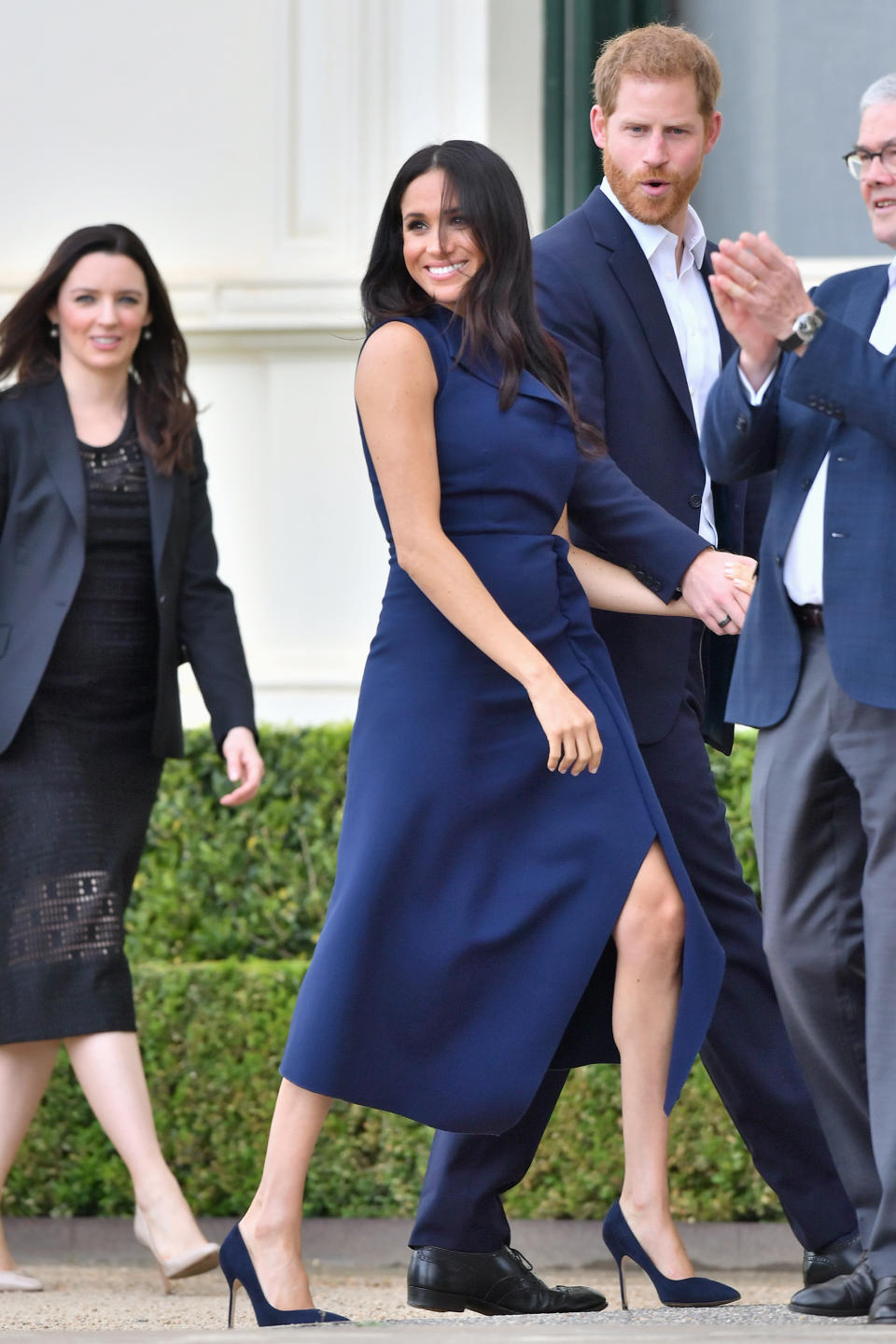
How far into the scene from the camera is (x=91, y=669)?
4.30 metres

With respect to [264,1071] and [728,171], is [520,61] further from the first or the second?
[264,1071]

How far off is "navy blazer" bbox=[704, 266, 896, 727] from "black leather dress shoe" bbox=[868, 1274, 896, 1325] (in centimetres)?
89

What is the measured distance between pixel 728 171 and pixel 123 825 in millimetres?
3513

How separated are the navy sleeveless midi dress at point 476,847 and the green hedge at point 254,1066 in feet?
6.21

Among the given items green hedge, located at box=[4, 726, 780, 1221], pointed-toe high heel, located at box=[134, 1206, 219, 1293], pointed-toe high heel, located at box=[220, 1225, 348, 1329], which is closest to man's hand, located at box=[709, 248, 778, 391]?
pointed-toe high heel, located at box=[220, 1225, 348, 1329]

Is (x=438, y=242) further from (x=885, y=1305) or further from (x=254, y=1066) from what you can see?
(x=254, y=1066)

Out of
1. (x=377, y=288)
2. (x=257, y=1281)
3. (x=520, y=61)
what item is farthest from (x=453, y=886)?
(x=520, y=61)

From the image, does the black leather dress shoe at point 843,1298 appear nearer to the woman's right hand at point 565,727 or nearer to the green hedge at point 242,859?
the woman's right hand at point 565,727

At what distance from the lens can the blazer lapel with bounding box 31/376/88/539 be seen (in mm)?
4293

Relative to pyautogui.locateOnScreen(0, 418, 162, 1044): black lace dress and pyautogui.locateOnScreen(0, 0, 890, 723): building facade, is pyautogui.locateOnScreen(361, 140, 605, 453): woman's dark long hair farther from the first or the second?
pyautogui.locateOnScreen(0, 0, 890, 723): building facade

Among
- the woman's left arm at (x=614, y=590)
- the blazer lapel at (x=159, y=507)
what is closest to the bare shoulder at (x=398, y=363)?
the woman's left arm at (x=614, y=590)

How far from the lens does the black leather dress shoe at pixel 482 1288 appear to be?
3352 mm

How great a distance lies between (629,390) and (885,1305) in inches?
62.3

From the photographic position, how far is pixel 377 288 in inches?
126
